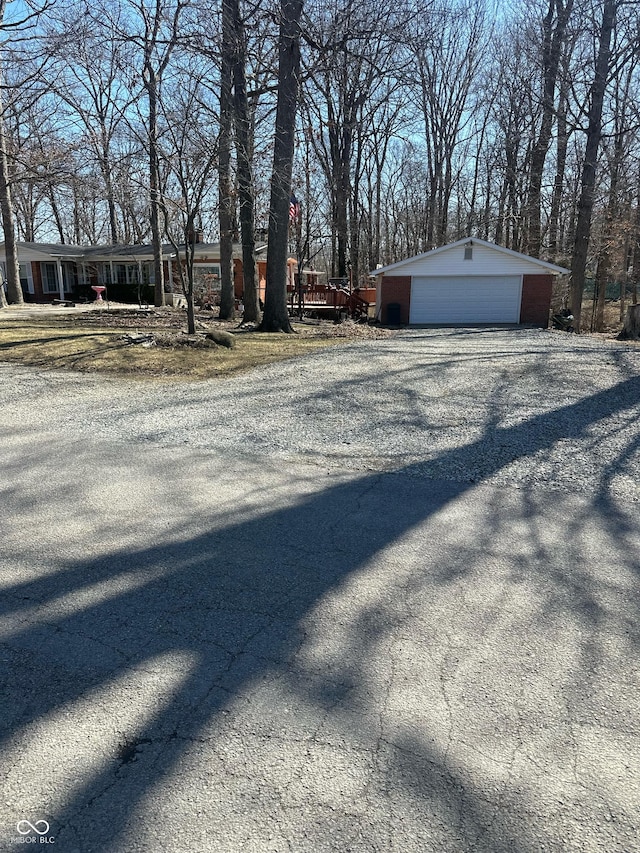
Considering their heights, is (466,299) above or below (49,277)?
below

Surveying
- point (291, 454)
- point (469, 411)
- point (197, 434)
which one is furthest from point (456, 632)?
point (469, 411)

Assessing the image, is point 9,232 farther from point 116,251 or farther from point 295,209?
point 295,209

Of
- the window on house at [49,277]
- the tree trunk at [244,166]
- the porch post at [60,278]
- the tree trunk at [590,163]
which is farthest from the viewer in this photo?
the window on house at [49,277]

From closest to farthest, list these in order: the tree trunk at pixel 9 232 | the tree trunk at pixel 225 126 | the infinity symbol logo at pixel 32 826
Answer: the infinity symbol logo at pixel 32 826, the tree trunk at pixel 225 126, the tree trunk at pixel 9 232

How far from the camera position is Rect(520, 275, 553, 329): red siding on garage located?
22.1 metres

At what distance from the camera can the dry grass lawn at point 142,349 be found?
1055 cm

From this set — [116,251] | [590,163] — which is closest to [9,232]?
[116,251]

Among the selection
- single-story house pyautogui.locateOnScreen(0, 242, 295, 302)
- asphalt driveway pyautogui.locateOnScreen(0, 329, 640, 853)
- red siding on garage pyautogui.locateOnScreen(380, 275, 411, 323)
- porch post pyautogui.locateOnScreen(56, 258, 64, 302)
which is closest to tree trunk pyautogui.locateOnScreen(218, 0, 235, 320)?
red siding on garage pyautogui.locateOnScreen(380, 275, 411, 323)

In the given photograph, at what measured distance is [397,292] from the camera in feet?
74.9

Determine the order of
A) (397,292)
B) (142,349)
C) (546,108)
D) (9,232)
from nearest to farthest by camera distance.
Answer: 1. (142,349)
2. (397,292)
3. (546,108)
4. (9,232)

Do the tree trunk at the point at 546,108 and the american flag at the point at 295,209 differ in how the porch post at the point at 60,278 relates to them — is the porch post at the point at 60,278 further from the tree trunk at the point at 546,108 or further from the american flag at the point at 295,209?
the tree trunk at the point at 546,108

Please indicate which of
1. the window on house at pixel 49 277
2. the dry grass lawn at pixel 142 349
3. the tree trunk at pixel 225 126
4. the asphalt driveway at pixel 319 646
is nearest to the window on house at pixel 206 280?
the window on house at pixel 49 277

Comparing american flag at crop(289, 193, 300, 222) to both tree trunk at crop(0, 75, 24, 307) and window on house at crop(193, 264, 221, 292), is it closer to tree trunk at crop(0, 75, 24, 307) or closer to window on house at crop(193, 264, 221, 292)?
window on house at crop(193, 264, 221, 292)

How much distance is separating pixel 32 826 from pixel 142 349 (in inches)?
439
